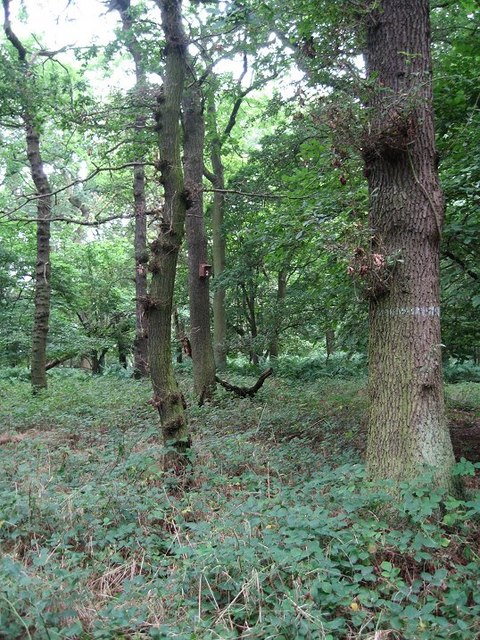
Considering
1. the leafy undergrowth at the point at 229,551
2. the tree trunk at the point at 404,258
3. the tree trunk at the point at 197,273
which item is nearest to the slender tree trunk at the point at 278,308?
the tree trunk at the point at 197,273

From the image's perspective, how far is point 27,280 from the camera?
17.2 m

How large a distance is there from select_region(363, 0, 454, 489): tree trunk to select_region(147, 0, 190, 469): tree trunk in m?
1.99

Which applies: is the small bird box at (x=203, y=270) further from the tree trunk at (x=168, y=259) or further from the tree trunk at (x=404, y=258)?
the tree trunk at (x=404, y=258)

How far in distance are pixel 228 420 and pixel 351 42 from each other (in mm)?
5113

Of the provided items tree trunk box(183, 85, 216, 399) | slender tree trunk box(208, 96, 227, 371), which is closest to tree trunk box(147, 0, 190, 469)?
tree trunk box(183, 85, 216, 399)

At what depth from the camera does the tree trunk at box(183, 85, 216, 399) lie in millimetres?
9391

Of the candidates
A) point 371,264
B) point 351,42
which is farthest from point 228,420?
point 351,42

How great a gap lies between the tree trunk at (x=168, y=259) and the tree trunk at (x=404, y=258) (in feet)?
6.54

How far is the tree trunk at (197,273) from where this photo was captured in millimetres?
9391

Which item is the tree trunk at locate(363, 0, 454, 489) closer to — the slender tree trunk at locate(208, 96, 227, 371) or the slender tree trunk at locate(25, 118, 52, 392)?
the slender tree trunk at locate(25, 118, 52, 392)

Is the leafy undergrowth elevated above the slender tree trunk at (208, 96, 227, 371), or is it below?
below

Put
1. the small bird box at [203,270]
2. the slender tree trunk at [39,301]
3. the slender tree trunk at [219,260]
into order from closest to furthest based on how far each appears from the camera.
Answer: the small bird box at [203,270], the slender tree trunk at [39,301], the slender tree trunk at [219,260]

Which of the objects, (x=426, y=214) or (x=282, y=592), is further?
(x=426, y=214)

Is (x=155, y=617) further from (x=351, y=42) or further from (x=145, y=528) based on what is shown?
(x=351, y=42)
